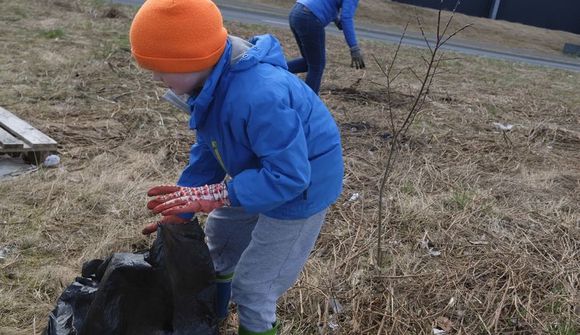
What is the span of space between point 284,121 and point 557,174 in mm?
3669

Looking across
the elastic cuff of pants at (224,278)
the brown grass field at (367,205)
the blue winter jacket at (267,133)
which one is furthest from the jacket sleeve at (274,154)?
the brown grass field at (367,205)

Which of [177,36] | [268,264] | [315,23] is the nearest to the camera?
[177,36]

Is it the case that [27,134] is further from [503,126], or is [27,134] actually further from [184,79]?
[503,126]

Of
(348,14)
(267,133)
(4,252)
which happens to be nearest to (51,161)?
(4,252)

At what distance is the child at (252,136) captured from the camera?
1.56m

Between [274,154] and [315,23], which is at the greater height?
[274,154]

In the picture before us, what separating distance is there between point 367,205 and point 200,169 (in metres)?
1.77

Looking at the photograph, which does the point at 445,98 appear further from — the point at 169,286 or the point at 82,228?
the point at 169,286

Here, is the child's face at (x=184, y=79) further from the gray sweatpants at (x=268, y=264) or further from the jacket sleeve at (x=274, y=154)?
the gray sweatpants at (x=268, y=264)

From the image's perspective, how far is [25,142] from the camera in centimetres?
361

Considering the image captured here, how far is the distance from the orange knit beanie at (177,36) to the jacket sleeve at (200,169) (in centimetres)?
48

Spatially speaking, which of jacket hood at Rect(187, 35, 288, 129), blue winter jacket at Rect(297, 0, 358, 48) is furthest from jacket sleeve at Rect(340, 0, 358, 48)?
A: jacket hood at Rect(187, 35, 288, 129)

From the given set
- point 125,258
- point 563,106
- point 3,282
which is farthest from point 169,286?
point 563,106

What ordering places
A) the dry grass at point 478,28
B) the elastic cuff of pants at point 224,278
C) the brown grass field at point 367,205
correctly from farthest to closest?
1. the dry grass at point 478,28
2. the brown grass field at point 367,205
3. the elastic cuff of pants at point 224,278
